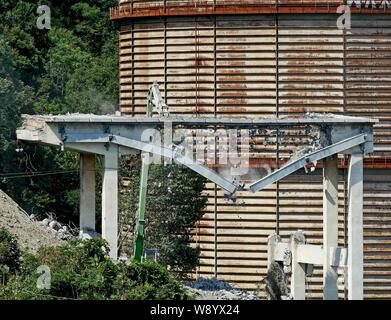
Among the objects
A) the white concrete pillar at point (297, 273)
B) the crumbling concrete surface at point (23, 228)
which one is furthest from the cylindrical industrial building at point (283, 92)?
the crumbling concrete surface at point (23, 228)

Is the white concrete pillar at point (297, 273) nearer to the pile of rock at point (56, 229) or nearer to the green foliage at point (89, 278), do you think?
the pile of rock at point (56, 229)

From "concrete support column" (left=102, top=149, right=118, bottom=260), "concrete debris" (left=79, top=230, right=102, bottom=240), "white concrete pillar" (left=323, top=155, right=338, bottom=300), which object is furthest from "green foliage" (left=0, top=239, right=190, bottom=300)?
"white concrete pillar" (left=323, top=155, right=338, bottom=300)

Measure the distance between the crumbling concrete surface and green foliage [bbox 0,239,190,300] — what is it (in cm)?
197

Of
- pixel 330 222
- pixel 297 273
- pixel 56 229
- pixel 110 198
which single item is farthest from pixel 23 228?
pixel 330 222

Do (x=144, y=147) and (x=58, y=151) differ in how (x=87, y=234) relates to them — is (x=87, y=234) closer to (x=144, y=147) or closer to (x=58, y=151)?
(x=144, y=147)

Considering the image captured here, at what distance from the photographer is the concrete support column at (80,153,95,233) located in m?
45.3

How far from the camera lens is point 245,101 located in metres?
53.6

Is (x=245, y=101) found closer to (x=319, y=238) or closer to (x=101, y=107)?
(x=319, y=238)

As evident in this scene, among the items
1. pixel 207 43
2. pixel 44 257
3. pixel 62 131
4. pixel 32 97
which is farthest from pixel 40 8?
pixel 44 257

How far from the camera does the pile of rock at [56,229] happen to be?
4600cm

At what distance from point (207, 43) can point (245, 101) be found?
6.31 feet

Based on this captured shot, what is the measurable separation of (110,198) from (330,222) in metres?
5.21

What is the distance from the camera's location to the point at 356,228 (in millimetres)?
44688

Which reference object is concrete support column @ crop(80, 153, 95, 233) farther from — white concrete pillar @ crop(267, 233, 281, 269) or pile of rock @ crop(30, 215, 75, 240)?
white concrete pillar @ crop(267, 233, 281, 269)
